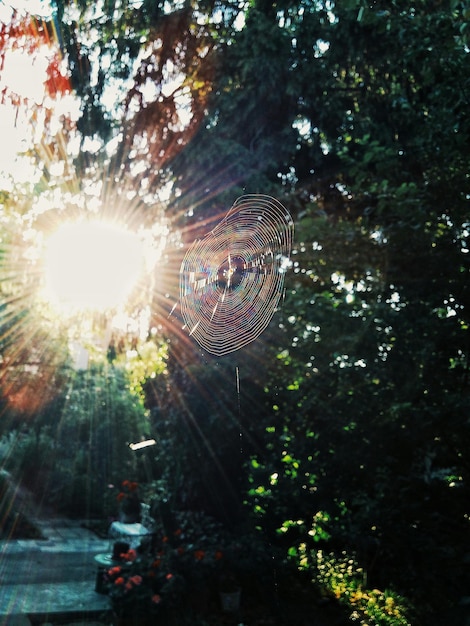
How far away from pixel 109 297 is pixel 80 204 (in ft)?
3.84

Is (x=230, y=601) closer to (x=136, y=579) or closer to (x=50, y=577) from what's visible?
(x=136, y=579)

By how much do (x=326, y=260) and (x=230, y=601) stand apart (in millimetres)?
3372

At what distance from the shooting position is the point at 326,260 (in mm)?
5816

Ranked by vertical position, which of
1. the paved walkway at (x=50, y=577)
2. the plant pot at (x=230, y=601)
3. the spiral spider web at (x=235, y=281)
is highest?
the spiral spider web at (x=235, y=281)

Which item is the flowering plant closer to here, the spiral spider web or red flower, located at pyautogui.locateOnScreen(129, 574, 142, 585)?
red flower, located at pyautogui.locateOnScreen(129, 574, 142, 585)

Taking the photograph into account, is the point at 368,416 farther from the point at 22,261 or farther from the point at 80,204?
the point at 22,261

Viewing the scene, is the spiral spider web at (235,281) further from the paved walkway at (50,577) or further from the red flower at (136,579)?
the paved walkway at (50,577)

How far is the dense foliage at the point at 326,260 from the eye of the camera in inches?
189

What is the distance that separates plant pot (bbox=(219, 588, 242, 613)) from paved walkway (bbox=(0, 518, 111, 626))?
126 cm

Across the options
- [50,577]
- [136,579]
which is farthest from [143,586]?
[50,577]

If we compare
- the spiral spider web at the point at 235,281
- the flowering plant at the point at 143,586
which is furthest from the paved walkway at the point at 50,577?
the spiral spider web at the point at 235,281

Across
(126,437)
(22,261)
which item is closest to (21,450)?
(126,437)

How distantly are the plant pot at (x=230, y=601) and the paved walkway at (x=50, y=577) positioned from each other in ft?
4.14

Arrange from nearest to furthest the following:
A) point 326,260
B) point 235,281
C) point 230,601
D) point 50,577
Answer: point 235,281
point 326,260
point 230,601
point 50,577
